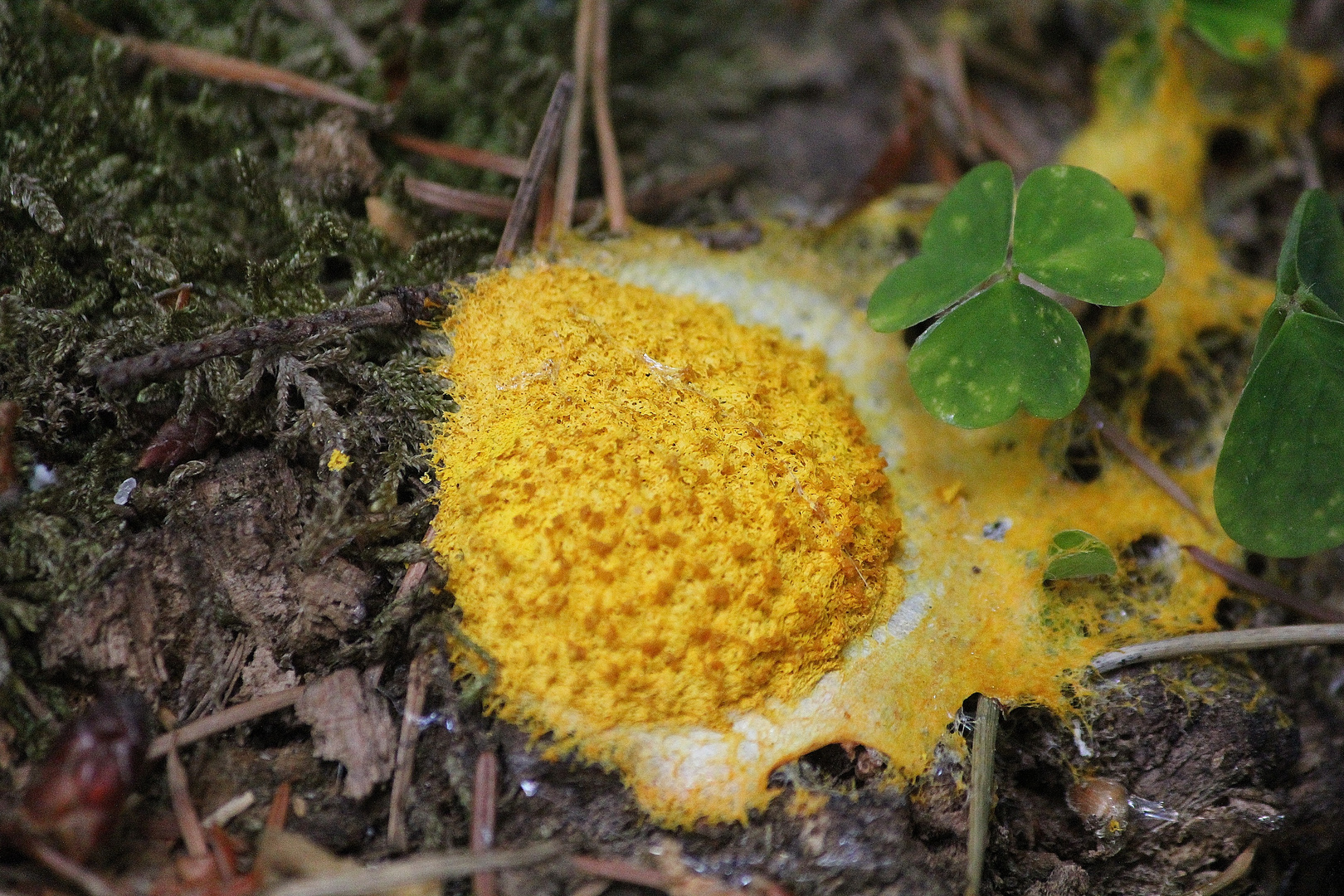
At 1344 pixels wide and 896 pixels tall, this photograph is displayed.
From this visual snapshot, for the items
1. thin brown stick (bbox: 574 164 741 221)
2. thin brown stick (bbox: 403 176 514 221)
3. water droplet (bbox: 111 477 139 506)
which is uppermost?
thin brown stick (bbox: 403 176 514 221)

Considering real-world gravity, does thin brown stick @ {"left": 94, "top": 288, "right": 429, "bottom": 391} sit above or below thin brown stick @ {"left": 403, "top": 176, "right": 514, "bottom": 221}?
below

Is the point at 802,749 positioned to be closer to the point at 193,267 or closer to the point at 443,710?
the point at 443,710

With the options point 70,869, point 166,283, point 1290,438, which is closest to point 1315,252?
point 1290,438

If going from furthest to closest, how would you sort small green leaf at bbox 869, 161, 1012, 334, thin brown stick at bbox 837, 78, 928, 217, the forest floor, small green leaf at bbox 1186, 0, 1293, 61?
thin brown stick at bbox 837, 78, 928, 217, small green leaf at bbox 1186, 0, 1293, 61, small green leaf at bbox 869, 161, 1012, 334, the forest floor

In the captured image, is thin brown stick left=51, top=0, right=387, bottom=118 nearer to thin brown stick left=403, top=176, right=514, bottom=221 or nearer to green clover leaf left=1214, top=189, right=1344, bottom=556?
thin brown stick left=403, top=176, right=514, bottom=221

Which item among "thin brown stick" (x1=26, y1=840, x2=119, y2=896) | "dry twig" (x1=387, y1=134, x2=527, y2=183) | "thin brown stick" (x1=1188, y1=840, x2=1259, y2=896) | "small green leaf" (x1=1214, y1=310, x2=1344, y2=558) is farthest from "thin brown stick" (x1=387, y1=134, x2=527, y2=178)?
"thin brown stick" (x1=1188, y1=840, x2=1259, y2=896)

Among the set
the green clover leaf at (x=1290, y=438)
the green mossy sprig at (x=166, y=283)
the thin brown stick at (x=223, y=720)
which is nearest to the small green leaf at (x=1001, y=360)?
the green clover leaf at (x=1290, y=438)
